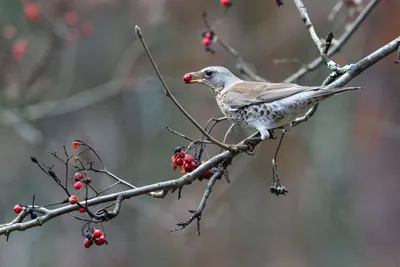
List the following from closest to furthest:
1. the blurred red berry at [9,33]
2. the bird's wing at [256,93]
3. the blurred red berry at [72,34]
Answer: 1. the bird's wing at [256,93]
2. the blurred red berry at [9,33]
3. the blurred red berry at [72,34]

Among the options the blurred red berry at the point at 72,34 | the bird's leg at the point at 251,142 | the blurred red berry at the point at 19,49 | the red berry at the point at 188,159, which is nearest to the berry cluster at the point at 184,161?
the red berry at the point at 188,159

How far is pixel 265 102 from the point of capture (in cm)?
287

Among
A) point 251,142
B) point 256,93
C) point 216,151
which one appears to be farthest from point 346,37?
point 216,151

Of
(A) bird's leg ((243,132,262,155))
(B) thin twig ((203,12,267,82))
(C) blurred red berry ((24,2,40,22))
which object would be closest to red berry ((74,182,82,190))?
(A) bird's leg ((243,132,262,155))

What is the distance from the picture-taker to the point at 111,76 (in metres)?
7.71

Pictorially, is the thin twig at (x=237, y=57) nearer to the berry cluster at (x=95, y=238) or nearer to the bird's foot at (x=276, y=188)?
the bird's foot at (x=276, y=188)

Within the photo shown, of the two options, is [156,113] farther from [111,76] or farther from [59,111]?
[59,111]

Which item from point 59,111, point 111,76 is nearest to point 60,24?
point 59,111

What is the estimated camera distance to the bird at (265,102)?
104 inches

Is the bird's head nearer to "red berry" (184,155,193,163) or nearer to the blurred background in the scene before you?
"red berry" (184,155,193,163)

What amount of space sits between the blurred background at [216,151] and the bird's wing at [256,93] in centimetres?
349

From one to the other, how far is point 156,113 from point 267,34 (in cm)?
165

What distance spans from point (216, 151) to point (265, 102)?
422 centimetres

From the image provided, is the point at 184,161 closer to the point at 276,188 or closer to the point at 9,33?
the point at 276,188
